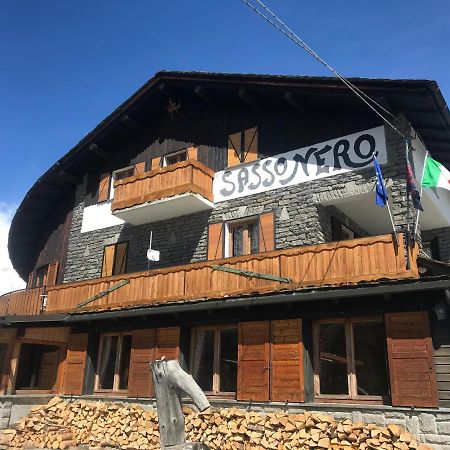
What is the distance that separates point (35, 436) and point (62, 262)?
27.5 feet

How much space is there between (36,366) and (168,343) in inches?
319

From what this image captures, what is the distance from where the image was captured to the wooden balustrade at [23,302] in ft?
59.5

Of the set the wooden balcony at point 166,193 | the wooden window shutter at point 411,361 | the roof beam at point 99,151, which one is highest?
the roof beam at point 99,151

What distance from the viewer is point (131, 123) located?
20.3m

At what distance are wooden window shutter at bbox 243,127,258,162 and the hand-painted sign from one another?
25 cm

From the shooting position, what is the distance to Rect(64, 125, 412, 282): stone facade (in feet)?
44.4

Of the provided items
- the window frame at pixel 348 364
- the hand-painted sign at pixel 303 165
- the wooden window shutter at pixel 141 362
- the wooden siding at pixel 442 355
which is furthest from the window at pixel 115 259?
the wooden siding at pixel 442 355

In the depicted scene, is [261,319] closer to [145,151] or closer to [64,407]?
[64,407]

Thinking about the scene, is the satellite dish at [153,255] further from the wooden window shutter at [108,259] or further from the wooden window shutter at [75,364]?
the wooden window shutter at [75,364]

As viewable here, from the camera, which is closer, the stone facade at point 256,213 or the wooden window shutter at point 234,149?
the stone facade at point 256,213

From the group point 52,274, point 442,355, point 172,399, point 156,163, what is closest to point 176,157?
point 156,163

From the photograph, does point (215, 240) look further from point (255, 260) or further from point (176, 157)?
point (176, 157)

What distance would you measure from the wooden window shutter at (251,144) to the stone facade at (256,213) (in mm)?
1432

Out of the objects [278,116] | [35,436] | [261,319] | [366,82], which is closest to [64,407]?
[35,436]
